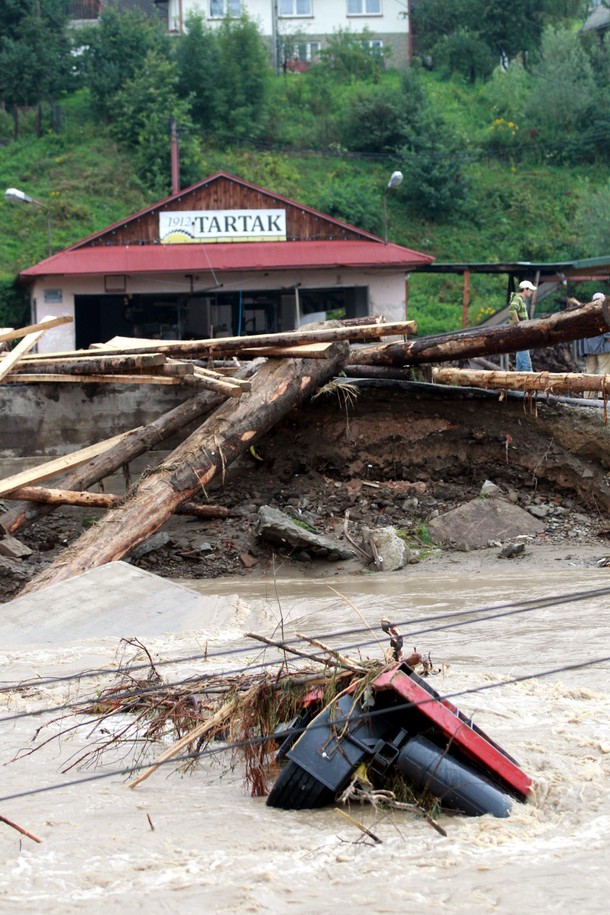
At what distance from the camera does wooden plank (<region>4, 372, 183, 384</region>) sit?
1120 centimetres

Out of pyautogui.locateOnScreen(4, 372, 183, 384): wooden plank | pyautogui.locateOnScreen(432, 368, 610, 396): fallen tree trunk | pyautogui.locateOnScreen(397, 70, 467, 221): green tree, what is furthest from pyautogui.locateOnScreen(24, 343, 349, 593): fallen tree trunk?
pyautogui.locateOnScreen(397, 70, 467, 221): green tree

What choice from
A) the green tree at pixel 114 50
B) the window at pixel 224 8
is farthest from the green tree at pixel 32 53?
the window at pixel 224 8

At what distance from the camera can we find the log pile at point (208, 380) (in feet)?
35.3

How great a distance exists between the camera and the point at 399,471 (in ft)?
41.4

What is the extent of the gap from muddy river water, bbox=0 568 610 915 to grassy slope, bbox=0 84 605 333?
27045mm

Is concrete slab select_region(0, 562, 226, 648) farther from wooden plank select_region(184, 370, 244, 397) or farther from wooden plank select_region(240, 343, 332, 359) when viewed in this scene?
wooden plank select_region(240, 343, 332, 359)

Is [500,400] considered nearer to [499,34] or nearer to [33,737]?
[33,737]

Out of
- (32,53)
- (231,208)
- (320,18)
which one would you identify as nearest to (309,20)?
(320,18)

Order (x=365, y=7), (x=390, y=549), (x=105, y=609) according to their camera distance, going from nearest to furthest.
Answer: (x=105, y=609) < (x=390, y=549) < (x=365, y=7)

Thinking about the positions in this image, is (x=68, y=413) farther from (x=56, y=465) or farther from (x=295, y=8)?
(x=295, y=8)

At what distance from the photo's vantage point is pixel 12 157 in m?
40.4

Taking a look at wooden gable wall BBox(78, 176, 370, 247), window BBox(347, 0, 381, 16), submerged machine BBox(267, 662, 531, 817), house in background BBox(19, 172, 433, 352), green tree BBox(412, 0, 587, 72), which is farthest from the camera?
window BBox(347, 0, 381, 16)

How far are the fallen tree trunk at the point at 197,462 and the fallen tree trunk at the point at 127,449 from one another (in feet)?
1.63

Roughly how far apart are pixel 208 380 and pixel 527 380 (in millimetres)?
Answer: 3474
